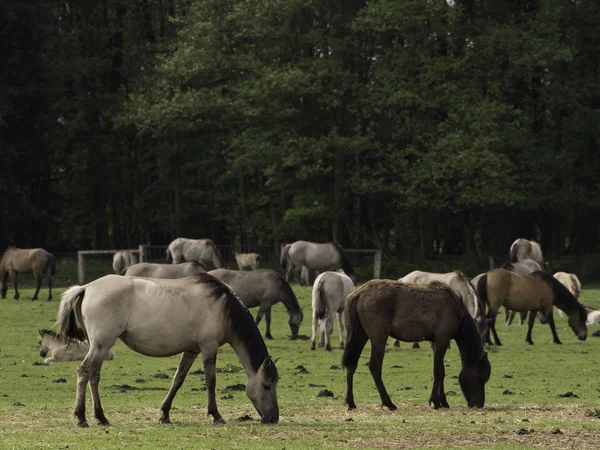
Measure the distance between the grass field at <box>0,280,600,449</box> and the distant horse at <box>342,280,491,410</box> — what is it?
0.38 meters

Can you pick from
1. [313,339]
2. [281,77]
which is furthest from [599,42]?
[313,339]

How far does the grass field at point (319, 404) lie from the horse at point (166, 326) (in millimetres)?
468

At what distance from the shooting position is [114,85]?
55.6m

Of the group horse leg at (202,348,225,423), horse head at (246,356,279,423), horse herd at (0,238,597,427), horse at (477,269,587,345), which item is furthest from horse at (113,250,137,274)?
horse head at (246,356,279,423)

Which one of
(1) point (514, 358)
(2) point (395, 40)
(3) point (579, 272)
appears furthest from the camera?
(2) point (395, 40)

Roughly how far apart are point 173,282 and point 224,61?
3535 cm

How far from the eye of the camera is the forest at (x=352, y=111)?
46344 millimetres

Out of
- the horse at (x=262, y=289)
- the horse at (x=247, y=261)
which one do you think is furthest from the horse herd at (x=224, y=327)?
the horse at (x=247, y=261)

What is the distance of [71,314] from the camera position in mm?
12453

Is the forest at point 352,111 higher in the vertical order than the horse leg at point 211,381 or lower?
higher

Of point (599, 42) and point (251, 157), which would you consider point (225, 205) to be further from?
point (599, 42)

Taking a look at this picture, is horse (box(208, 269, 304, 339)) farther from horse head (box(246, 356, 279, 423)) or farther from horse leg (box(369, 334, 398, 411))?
horse head (box(246, 356, 279, 423))

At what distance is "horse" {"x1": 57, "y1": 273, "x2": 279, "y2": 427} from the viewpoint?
12.3m

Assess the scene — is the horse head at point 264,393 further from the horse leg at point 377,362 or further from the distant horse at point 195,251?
the distant horse at point 195,251
